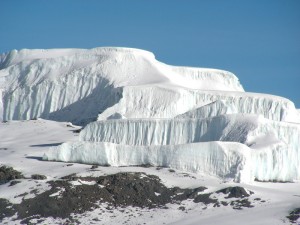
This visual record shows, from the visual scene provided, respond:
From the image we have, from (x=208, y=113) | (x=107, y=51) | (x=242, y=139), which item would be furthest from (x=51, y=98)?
(x=242, y=139)

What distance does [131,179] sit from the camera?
230ft

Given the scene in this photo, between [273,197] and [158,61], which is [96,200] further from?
[158,61]

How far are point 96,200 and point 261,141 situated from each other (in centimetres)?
1881

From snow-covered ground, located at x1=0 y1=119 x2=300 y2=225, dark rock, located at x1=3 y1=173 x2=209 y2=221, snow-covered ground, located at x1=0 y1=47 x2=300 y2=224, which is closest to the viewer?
snow-covered ground, located at x1=0 y1=119 x2=300 y2=225

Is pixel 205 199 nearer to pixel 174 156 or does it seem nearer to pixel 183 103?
pixel 174 156

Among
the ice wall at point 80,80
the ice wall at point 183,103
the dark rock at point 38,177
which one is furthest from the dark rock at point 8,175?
the ice wall at point 80,80

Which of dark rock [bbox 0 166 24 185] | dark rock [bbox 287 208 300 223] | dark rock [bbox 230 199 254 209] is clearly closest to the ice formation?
dark rock [bbox 0 166 24 185]

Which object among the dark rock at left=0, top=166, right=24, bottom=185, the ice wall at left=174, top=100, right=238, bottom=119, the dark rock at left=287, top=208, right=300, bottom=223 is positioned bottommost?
the dark rock at left=287, top=208, right=300, bottom=223

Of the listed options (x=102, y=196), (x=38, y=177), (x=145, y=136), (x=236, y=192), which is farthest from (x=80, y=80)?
(x=236, y=192)

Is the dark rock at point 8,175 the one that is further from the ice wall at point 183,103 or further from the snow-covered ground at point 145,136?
the ice wall at point 183,103

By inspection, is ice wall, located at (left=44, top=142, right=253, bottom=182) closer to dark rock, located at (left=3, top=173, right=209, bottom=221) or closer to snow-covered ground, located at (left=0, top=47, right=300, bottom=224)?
snow-covered ground, located at (left=0, top=47, right=300, bottom=224)

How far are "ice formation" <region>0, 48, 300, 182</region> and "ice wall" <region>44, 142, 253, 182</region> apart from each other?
0.09 metres

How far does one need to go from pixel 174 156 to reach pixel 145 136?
1013 cm

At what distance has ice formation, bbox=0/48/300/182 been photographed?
2995 inches
